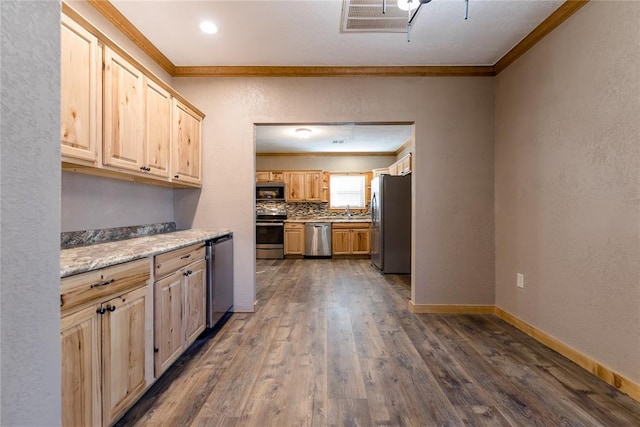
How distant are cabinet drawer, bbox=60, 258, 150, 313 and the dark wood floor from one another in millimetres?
723

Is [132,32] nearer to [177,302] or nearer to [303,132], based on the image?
[177,302]

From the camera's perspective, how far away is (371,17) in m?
2.32

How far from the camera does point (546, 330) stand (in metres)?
2.46

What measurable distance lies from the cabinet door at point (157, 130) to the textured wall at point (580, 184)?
306cm

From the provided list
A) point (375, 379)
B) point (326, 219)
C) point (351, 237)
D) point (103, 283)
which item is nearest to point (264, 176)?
point (326, 219)

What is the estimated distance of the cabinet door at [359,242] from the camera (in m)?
6.75

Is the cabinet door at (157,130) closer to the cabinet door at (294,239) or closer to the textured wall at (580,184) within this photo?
the textured wall at (580,184)

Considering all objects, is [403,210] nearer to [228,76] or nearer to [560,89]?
[560,89]

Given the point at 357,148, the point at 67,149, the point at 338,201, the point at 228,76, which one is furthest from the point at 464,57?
the point at 338,201

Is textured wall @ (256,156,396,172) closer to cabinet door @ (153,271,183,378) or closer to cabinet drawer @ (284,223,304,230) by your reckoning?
cabinet drawer @ (284,223,304,230)

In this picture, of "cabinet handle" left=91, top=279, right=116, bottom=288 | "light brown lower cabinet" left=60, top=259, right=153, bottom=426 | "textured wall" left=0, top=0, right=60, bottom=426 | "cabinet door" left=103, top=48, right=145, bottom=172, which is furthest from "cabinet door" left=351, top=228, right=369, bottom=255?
"textured wall" left=0, top=0, right=60, bottom=426

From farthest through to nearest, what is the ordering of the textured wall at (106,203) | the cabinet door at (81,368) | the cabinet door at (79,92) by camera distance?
the textured wall at (106,203) < the cabinet door at (79,92) < the cabinet door at (81,368)

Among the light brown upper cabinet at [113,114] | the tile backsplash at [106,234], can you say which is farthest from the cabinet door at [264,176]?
the light brown upper cabinet at [113,114]

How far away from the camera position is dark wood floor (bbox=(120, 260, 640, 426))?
1.63 m
